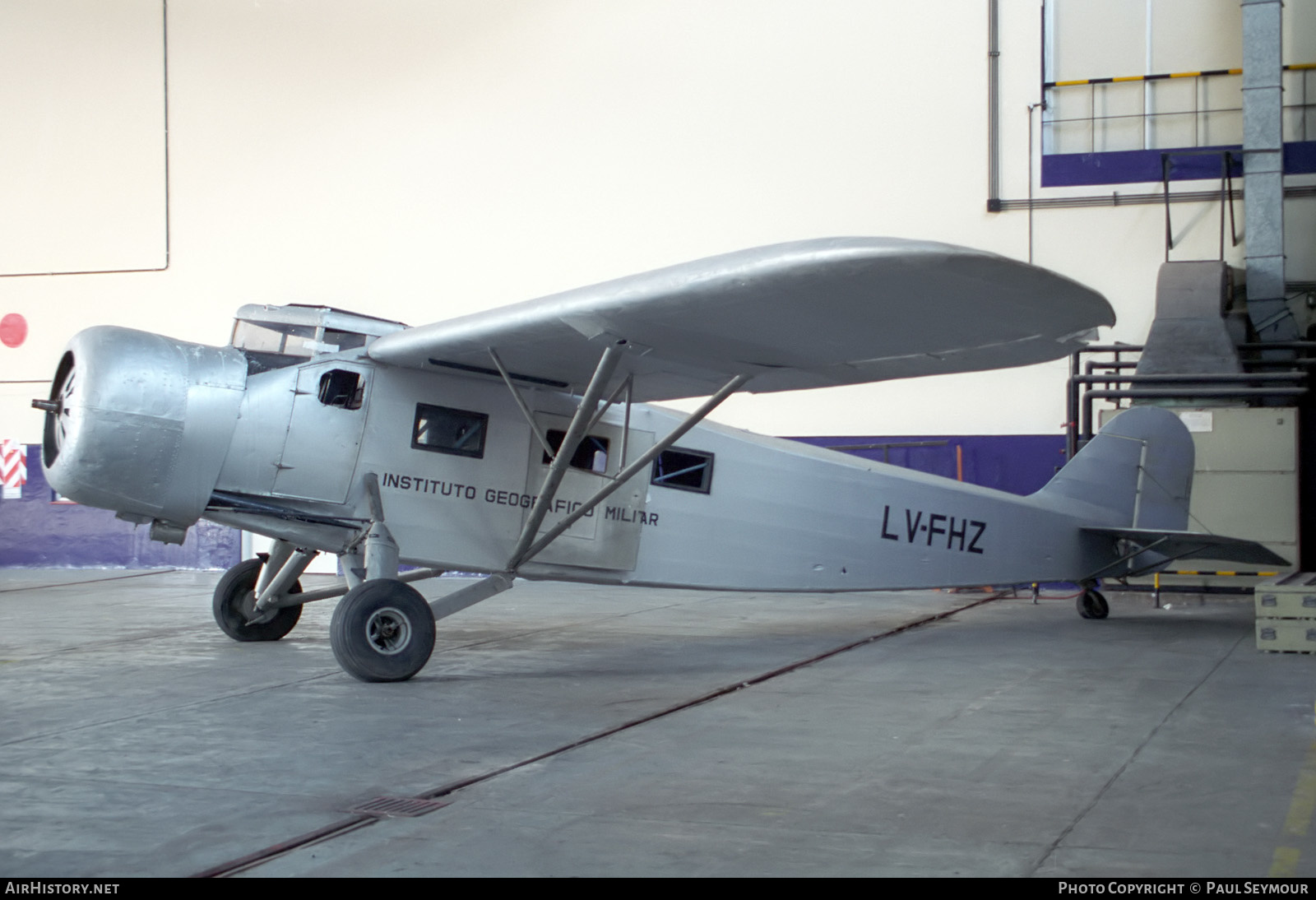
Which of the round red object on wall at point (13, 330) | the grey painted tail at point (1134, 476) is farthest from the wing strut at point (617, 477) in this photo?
the round red object on wall at point (13, 330)

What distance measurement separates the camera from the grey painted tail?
35.9 ft

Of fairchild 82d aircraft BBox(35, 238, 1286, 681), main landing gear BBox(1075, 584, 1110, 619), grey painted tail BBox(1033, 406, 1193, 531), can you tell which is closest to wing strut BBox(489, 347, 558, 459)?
fairchild 82d aircraft BBox(35, 238, 1286, 681)

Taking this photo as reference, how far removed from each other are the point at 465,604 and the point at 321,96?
12.1 m

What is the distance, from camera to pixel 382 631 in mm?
7434

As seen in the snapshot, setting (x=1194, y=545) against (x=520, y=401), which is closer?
(x=520, y=401)

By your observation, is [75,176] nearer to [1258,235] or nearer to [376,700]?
[376,700]

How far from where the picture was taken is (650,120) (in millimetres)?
16328

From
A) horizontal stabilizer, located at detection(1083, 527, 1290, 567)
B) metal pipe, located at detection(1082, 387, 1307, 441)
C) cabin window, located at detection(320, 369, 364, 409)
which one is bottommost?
horizontal stabilizer, located at detection(1083, 527, 1290, 567)

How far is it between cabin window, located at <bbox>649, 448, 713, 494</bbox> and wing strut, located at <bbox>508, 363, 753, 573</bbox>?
0.65 m

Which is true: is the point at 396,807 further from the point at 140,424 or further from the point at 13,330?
the point at 13,330

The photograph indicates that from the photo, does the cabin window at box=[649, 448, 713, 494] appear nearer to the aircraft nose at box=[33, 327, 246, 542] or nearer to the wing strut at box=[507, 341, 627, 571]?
the wing strut at box=[507, 341, 627, 571]

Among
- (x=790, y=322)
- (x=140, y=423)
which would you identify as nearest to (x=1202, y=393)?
(x=790, y=322)

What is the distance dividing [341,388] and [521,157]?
990cm

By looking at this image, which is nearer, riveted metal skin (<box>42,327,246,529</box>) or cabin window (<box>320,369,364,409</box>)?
riveted metal skin (<box>42,327,246,529</box>)
